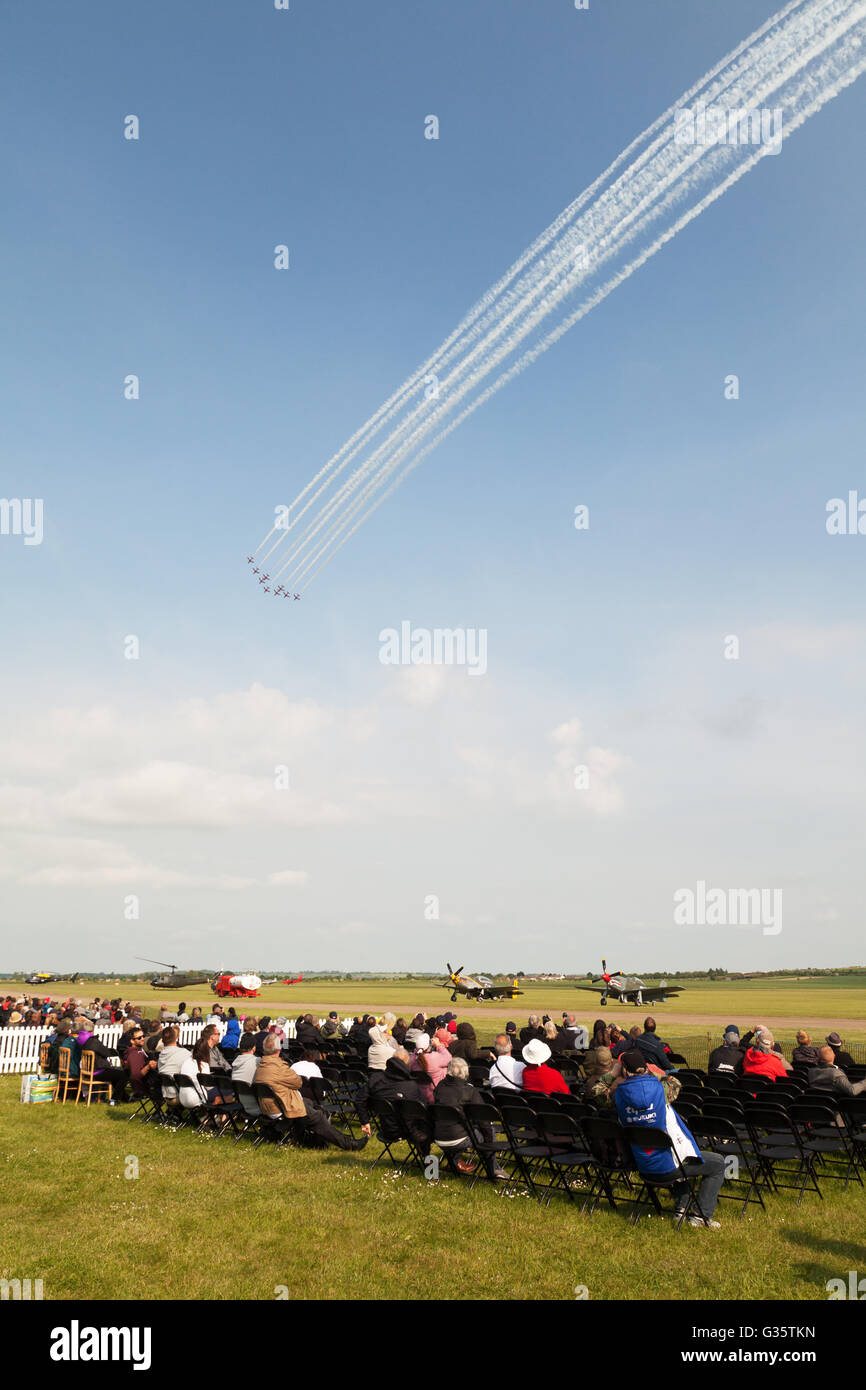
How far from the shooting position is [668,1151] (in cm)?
739

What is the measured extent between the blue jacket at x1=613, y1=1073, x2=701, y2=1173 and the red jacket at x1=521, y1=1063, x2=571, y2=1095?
253cm

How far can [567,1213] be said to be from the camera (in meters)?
7.64

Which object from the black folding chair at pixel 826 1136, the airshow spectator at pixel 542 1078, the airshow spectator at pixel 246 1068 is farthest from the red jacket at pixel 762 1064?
the airshow spectator at pixel 246 1068

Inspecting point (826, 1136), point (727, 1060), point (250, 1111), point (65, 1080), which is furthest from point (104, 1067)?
point (826, 1136)

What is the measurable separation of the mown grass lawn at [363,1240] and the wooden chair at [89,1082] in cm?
597

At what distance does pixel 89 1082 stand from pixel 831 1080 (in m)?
12.5

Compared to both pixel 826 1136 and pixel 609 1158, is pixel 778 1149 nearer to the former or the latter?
pixel 826 1136

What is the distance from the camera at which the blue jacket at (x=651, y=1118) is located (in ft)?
24.2

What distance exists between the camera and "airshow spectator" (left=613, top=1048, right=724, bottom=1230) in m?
7.31
